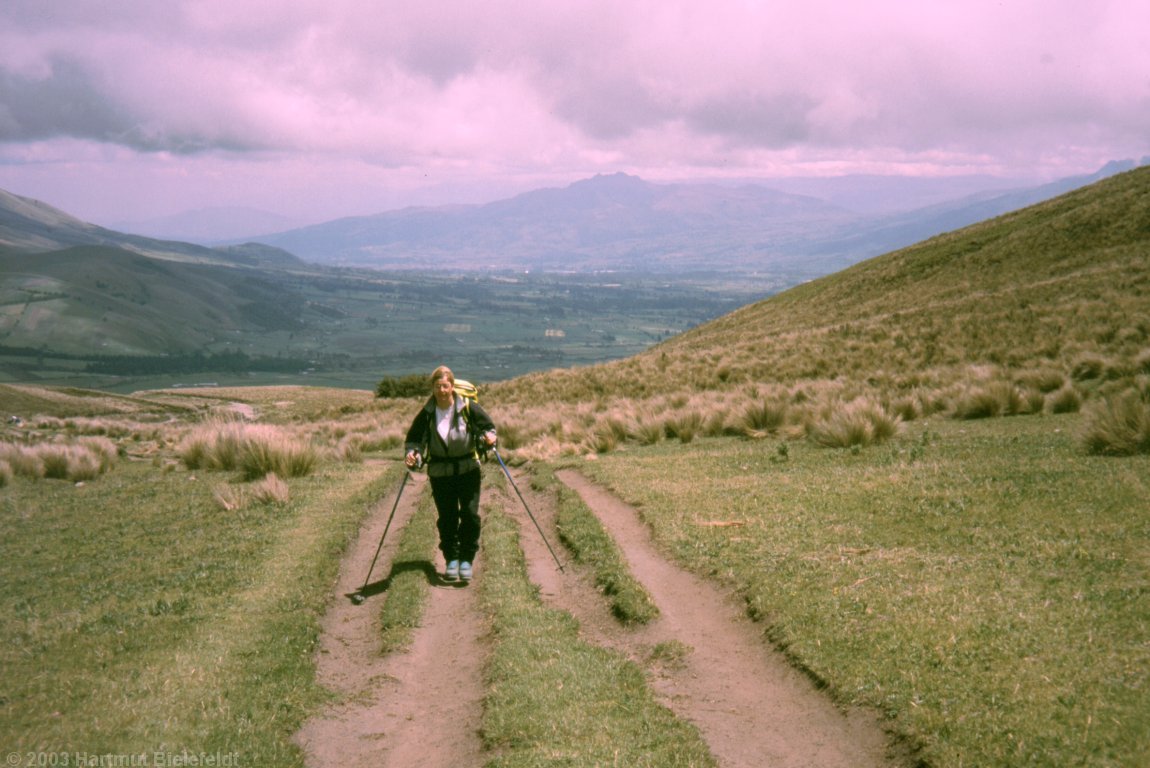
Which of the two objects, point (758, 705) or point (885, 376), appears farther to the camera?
point (885, 376)

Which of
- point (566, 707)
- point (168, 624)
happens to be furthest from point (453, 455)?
point (566, 707)

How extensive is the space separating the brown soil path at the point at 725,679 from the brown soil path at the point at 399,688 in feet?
4.03

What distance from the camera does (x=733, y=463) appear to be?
14133mm

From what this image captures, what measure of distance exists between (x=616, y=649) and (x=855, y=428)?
8.65 m

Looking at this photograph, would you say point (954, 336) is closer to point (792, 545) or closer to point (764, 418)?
point (764, 418)

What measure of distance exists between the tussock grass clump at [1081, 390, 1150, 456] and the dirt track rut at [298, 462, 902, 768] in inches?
251

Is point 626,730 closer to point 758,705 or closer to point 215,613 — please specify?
point 758,705

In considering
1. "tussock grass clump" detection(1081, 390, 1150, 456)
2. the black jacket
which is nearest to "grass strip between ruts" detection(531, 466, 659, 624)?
the black jacket

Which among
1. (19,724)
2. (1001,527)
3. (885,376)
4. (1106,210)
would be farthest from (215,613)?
(1106,210)

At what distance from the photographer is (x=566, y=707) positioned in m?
5.81

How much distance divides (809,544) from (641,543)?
7.44 ft

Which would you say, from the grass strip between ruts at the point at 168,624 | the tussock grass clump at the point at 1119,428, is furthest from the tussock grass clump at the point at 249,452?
the tussock grass clump at the point at 1119,428

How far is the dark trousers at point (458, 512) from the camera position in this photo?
9.35 metres

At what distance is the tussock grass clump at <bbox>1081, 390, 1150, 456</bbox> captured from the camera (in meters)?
→ 10.3
